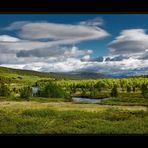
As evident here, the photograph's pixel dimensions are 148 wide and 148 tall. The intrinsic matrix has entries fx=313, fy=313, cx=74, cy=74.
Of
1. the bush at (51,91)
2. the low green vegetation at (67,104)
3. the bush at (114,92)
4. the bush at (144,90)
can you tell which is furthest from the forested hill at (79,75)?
the bush at (144,90)

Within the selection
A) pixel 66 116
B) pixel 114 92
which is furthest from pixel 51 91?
pixel 114 92

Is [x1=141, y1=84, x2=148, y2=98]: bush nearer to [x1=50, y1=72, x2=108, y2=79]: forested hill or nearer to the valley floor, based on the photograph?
the valley floor

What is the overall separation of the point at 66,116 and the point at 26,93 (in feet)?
1.94

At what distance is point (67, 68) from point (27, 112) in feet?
2.52

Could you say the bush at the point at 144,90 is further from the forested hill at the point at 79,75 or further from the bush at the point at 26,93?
the bush at the point at 26,93

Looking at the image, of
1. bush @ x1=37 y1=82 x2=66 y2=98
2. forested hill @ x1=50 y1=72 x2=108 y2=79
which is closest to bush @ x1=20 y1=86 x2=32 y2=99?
bush @ x1=37 y1=82 x2=66 y2=98

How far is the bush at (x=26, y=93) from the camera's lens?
4.00 meters

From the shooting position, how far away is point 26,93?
4.03 meters

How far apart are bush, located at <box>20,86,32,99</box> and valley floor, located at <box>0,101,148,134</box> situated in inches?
3.2

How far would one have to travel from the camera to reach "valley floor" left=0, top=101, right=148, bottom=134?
12.6 feet

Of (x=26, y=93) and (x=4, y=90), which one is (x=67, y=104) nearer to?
(x=26, y=93)

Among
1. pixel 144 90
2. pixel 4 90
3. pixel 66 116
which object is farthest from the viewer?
pixel 144 90
